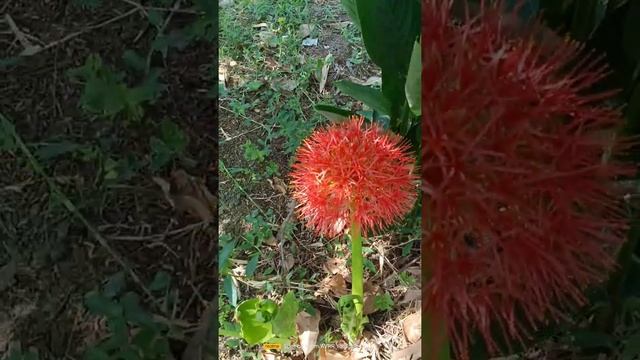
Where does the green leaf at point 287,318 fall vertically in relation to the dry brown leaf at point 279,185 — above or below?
below

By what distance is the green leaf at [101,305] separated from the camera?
0.48 meters

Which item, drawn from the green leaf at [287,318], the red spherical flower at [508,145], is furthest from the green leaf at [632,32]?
the green leaf at [287,318]

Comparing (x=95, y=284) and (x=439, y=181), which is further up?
(x=439, y=181)

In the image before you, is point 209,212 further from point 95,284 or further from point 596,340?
point 596,340

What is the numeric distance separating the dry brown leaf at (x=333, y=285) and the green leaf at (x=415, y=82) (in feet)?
0.67

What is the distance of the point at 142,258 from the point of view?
1.57 feet

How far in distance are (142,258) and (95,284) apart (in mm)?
39

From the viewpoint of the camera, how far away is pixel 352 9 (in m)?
0.64

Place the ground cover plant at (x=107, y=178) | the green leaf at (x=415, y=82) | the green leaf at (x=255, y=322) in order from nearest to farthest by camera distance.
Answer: the ground cover plant at (x=107, y=178) < the green leaf at (x=415, y=82) < the green leaf at (x=255, y=322)

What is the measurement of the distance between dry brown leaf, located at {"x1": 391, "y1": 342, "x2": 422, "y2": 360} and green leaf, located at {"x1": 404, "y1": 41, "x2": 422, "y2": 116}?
8.4 inches

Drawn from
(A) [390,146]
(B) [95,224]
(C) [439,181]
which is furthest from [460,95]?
(B) [95,224]

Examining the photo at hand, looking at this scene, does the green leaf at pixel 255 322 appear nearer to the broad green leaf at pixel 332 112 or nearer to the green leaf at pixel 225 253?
the green leaf at pixel 225 253

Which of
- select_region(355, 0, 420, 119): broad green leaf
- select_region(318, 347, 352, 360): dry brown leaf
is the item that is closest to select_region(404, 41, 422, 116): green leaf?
select_region(355, 0, 420, 119): broad green leaf

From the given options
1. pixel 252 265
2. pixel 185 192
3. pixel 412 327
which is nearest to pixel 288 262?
pixel 252 265
